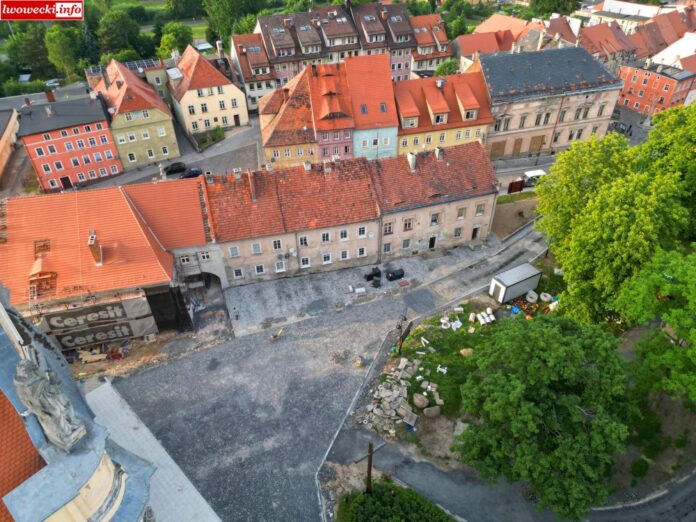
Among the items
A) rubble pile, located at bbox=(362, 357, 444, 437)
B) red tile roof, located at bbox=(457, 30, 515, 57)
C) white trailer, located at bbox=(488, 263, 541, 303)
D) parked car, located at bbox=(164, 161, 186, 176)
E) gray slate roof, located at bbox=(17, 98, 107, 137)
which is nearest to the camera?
rubble pile, located at bbox=(362, 357, 444, 437)

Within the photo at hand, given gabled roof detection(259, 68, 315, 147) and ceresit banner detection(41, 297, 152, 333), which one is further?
gabled roof detection(259, 68, 315, 147)

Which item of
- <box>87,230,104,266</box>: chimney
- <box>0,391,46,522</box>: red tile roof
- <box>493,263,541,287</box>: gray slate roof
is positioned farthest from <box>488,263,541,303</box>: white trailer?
<box>0,391,46,522</box>: red tile roof

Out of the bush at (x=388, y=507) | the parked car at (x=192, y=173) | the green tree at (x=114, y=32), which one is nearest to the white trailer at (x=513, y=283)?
the bush at (x=388, y=507)

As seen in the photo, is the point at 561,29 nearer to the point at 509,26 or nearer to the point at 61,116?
the point at 509,26

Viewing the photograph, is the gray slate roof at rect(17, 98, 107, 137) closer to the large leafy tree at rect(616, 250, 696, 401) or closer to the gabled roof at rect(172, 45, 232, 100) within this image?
the gabled roof at rect(172, 45, 232, 100)

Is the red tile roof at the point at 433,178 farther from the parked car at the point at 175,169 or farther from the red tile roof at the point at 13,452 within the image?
the red tile roof at the point at 13,452

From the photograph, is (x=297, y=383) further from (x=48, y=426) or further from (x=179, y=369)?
(x=48, y=426)

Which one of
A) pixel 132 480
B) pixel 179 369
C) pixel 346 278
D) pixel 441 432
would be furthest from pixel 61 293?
pixel 441 432
